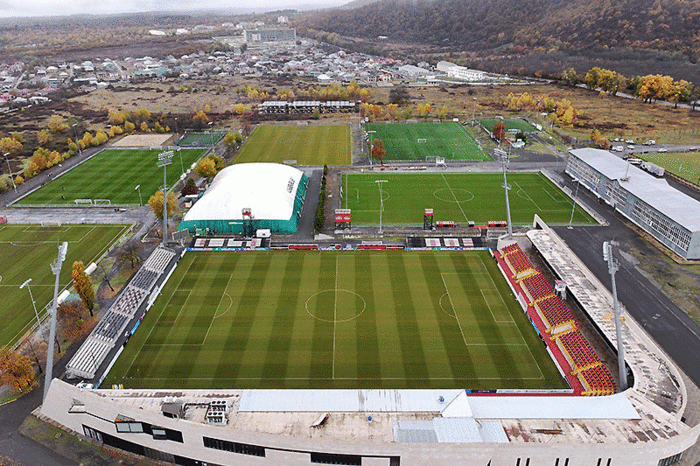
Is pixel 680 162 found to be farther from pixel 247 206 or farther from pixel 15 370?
pixel 15 370

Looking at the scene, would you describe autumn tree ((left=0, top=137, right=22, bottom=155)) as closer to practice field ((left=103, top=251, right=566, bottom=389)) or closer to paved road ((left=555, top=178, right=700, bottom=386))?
practice field ((left=103, top=251, right=566, bottom=389))

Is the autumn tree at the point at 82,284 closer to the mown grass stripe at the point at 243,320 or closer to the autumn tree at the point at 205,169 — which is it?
the mown grass stripe at the point at 243,320

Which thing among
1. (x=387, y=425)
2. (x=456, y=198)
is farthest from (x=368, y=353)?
(x=456, y=198)

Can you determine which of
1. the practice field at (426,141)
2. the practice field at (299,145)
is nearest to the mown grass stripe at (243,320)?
the practice field at (299,145)

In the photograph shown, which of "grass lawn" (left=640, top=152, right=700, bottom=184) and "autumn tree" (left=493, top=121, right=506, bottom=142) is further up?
"autumn tree" (left=493, top=121, right=506, bottom=142)

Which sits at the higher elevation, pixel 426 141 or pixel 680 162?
pixel 426 141

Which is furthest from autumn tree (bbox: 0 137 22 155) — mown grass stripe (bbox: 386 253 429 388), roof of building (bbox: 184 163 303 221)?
mown grass stripe (bbox: 386 253 429 388)

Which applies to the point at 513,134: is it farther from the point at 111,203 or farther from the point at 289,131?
the point at 111,203
